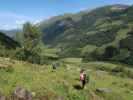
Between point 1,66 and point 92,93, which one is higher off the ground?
point 1,66

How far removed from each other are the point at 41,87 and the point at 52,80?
425 cm

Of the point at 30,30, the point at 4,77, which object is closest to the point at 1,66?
the point at 4,77

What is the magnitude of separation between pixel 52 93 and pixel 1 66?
291 inches

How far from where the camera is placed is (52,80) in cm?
3728

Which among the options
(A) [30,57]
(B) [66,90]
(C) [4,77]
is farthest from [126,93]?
(A) [30,57]

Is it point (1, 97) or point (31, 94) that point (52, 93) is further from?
point (1, 97)

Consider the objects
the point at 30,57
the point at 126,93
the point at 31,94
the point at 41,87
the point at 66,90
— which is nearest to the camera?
the point at 31,94

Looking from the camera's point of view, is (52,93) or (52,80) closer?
(52,93)

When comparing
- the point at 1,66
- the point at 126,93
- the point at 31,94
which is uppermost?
the point at 1,66

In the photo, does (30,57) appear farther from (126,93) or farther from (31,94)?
(31,94)

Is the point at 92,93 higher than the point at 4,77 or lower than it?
lower

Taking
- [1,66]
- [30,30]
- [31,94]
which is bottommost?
[31,94]

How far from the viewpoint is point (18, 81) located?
32.8m

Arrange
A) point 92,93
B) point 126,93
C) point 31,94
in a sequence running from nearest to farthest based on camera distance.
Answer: point 31,94, point 92,93, point 126,93
